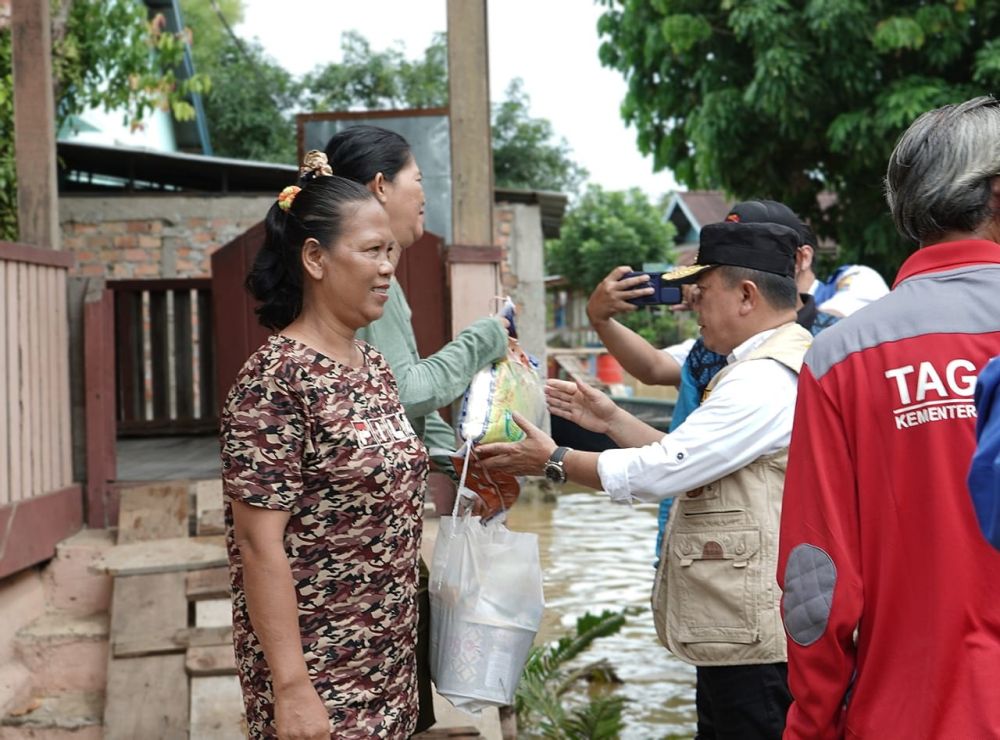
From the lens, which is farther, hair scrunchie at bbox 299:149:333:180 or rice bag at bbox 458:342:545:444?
rice bag at bbox 458:342:545:444

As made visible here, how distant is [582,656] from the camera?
6734 mm

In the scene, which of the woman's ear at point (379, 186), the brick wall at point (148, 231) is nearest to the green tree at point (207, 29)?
the brick wall at point (148, 231)

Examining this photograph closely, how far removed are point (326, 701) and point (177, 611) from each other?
2352mm

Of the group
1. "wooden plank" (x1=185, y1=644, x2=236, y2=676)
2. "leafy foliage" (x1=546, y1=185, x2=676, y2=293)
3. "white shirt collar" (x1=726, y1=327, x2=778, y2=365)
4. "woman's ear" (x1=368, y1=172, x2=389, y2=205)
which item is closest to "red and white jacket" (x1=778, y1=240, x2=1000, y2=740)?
"white shirt collar" (x1=726, y1=327, x2=778, y2=365)

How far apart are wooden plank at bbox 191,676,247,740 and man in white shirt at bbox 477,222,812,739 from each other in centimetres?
170

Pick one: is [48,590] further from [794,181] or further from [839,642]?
[794,181]

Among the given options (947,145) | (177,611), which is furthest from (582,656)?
(947,145)

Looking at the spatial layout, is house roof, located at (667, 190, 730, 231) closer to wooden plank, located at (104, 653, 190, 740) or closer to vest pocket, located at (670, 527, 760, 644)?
wooden plank, located at (104, 653, 190, 740)

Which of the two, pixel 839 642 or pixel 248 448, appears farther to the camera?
pixel 248 448

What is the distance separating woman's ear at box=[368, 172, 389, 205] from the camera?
Result: 2951 millimetres

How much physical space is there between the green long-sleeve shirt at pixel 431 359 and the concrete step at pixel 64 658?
223 centimetres

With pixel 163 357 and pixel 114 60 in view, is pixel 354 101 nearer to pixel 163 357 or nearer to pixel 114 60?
pixel 114 60

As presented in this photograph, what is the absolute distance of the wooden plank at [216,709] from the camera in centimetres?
A: 391

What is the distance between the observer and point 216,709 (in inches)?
159
